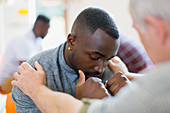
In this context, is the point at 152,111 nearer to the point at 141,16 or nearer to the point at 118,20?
the point at 141,16

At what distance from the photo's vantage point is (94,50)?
994 mm

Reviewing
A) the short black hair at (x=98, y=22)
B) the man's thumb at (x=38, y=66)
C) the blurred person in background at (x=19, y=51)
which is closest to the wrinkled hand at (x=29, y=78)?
the man's thumb at (x=38, y=66)

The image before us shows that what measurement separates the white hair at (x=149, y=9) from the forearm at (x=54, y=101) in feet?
1.23

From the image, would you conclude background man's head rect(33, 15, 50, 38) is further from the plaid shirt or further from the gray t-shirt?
the gray t-shirt

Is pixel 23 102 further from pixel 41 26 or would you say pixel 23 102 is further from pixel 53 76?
pixel 41 26

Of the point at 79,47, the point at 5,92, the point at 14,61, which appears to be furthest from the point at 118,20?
the point at 79,47

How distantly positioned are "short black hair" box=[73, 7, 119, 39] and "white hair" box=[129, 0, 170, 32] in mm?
352

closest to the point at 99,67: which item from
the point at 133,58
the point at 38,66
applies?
the point at 38,66

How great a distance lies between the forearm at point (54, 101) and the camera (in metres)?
0.77

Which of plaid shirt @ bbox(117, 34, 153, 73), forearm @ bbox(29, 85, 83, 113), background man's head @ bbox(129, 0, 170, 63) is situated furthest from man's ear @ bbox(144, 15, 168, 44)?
plaid shirt @ bbox(117, 34, 153, 73)

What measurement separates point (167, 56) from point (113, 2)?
307 centimetres

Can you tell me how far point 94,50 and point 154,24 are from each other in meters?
0.44

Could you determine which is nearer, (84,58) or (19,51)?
(84,58)

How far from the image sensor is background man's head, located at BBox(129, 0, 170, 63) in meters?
0.56
